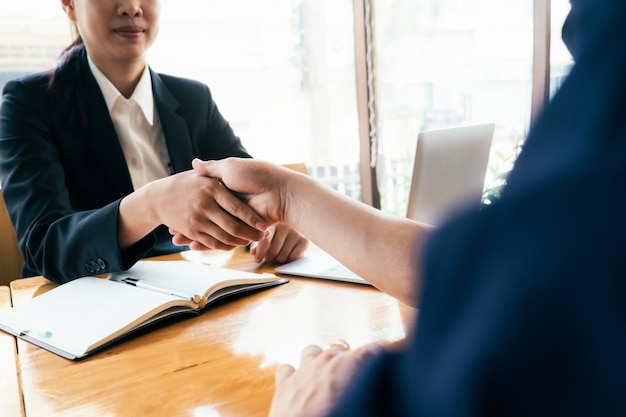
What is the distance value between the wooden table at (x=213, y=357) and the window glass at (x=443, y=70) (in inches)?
65.2

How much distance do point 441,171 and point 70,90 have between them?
1066 mm

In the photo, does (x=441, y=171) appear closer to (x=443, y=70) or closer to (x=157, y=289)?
(x=157, y=289)

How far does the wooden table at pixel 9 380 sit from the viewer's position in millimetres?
599

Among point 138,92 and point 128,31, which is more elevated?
point 128,31

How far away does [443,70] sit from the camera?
2.91m

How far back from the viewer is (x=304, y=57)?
3.29 metres

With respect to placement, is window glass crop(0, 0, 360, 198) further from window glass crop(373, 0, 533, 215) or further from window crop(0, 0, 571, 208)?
window glass crop(373, 0, 533, 215)

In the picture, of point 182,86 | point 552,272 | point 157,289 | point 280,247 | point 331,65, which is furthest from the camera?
point 331,65

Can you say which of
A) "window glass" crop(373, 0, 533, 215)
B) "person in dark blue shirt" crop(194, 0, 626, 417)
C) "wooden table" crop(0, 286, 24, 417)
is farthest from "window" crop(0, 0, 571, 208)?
"person in dark blue shirt" crop(194, 0, 626, 417)

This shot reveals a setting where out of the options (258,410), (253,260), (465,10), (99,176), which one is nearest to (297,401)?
(258,410)

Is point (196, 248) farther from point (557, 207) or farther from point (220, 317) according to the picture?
point (557, 207)

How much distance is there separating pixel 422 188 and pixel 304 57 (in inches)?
96.7

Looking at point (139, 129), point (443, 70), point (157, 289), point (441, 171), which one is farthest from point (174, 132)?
point (443, 70)

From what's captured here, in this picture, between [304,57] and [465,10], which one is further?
[304,57]
